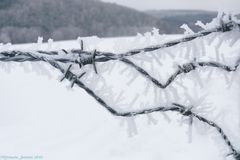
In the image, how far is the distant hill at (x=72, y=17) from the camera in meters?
15.5

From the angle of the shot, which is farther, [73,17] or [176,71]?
[73,17]

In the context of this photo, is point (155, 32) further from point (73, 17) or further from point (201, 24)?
point (73, 17)

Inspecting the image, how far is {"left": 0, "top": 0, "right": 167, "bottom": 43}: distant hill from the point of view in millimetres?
15452

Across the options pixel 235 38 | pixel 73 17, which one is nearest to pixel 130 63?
pixel 235 38

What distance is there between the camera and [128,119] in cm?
64

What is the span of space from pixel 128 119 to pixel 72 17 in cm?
1774

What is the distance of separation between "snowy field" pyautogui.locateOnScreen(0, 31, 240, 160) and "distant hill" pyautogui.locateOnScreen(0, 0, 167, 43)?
9327 mm

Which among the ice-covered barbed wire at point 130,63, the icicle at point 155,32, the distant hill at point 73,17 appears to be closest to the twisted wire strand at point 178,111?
the ice-covered barbed wire at point 130,63

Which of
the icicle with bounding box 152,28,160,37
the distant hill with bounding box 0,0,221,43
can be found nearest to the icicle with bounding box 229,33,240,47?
the icicle with bounding box 152,28,160,37

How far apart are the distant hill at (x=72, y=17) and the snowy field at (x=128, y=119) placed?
9.33 metres

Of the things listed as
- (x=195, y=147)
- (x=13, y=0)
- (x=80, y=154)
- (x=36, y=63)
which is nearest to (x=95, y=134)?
(x=80, y=154)

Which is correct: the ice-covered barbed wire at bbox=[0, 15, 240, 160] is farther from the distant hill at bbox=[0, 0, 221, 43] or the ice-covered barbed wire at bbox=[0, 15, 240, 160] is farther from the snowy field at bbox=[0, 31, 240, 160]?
the distant hill at bbox=[0, 0, 221, 43]

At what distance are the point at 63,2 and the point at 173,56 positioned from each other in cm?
1791

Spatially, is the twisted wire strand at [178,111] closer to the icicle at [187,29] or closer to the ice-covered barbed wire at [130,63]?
the ice-covered barbed wire at [130,63]
